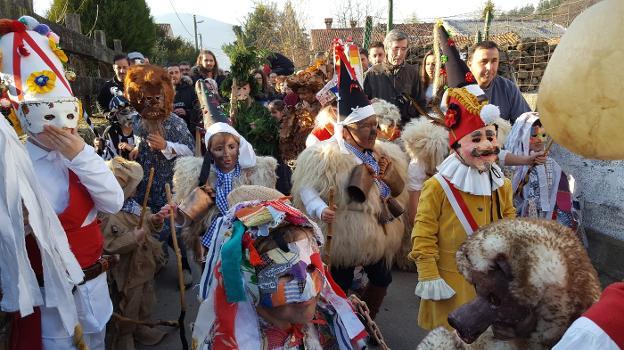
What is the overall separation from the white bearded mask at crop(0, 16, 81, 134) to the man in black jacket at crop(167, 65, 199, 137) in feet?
12.5

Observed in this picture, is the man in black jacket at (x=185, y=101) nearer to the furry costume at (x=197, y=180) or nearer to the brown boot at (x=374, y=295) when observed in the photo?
the furry costume at (x=197, y=180)

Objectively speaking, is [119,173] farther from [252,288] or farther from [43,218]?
[252,288]

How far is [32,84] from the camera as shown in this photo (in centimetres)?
218

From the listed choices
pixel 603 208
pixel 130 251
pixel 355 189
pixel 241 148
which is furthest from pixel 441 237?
pixel 603 208

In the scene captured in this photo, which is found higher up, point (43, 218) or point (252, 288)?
point (43, 218)

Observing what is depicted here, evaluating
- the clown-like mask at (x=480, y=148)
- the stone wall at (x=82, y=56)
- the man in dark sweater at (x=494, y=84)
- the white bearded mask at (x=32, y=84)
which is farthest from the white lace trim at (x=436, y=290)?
the stone wall at (x=82, y=56)

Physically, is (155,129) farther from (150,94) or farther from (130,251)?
(130,251)

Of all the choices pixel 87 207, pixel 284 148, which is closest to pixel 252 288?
pixel 87 207

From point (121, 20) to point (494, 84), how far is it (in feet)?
55.9

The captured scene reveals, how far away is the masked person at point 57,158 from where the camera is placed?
217cm

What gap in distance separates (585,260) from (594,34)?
849 mm

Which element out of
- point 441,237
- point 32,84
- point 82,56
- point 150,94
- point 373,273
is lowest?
point 373,273

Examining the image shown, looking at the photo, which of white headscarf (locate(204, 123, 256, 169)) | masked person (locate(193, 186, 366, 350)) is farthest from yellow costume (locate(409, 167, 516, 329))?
white headscarf (locate(204, 123, 256, 169))

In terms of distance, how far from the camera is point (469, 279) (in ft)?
4.63
